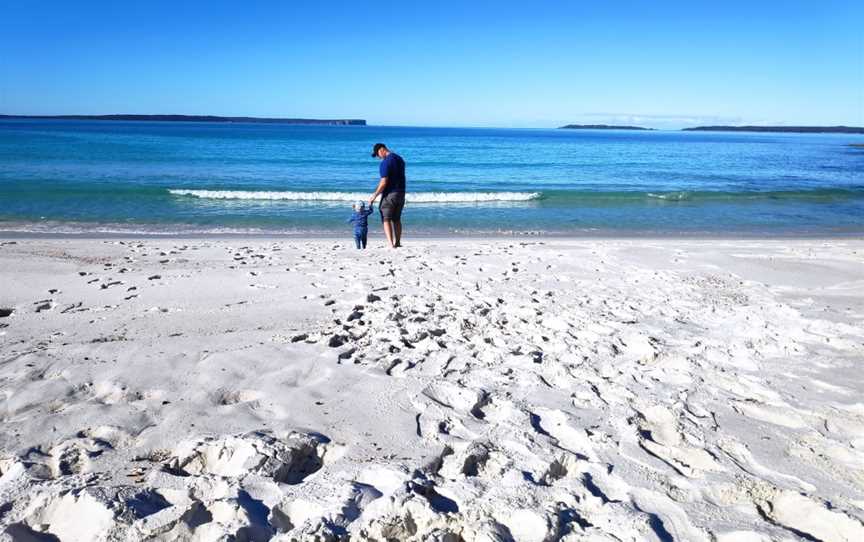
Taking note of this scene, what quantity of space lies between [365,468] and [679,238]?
11.6 m

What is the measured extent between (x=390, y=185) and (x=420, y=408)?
5.62 meters

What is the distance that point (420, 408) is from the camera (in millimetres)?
3424

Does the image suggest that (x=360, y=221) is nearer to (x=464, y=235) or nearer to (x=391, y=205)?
(x=391, y=205)

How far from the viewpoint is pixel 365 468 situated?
275cm

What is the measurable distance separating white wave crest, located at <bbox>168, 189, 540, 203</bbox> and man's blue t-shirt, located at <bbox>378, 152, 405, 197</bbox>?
30.3ft

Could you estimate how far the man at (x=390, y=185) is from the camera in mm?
8445

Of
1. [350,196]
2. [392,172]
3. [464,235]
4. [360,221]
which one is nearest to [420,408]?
[392,172]

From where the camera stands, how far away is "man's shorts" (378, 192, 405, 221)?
873 cm

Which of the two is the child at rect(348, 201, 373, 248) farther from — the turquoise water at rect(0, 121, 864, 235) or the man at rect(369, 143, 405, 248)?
the turquoise water at rect(0, 121, 864, 235)

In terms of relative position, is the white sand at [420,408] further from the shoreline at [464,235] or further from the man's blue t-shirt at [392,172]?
the shoreline at [464,235]

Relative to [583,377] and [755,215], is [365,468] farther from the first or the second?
[755,215]

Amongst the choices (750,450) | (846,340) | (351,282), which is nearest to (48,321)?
(351,282)

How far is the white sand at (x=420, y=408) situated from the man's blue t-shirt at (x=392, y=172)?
2.32 m

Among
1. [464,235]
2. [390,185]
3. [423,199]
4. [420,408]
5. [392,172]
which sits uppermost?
[392,172]
